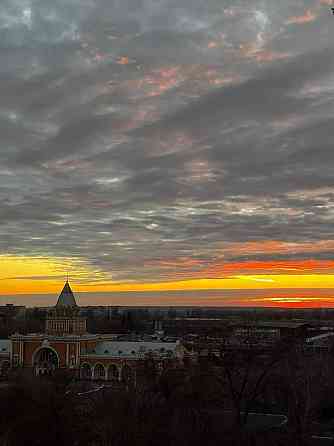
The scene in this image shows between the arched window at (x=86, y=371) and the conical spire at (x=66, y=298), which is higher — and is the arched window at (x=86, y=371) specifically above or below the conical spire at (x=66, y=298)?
below

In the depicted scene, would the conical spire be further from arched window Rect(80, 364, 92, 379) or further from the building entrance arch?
arched window Rect(80, 364, 92, 379)

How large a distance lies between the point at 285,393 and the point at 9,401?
19.5 metres

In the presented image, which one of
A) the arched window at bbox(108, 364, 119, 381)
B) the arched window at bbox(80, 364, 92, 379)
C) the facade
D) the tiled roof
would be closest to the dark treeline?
the tiled roof

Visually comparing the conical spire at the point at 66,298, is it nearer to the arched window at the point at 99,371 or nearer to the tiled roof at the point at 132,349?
→ the tiled roof at the point at 132,349

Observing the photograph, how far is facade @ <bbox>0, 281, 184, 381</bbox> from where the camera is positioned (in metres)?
65.0

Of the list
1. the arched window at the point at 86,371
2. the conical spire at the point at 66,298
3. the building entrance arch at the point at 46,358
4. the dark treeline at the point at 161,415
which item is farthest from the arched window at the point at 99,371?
the dark treeline at the point at 161,415

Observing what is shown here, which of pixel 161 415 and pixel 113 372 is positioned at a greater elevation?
pixel 161 415

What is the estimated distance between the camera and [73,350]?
6869 cm

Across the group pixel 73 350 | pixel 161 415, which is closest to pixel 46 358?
pixel 73 350

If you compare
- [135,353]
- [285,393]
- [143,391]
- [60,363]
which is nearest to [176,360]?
[135,353]

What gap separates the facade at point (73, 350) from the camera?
65.0 m

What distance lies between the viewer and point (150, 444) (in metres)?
24.5

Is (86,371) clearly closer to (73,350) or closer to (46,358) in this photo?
(73,350)

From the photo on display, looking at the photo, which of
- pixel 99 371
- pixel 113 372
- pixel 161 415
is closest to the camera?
pixel 161 415
